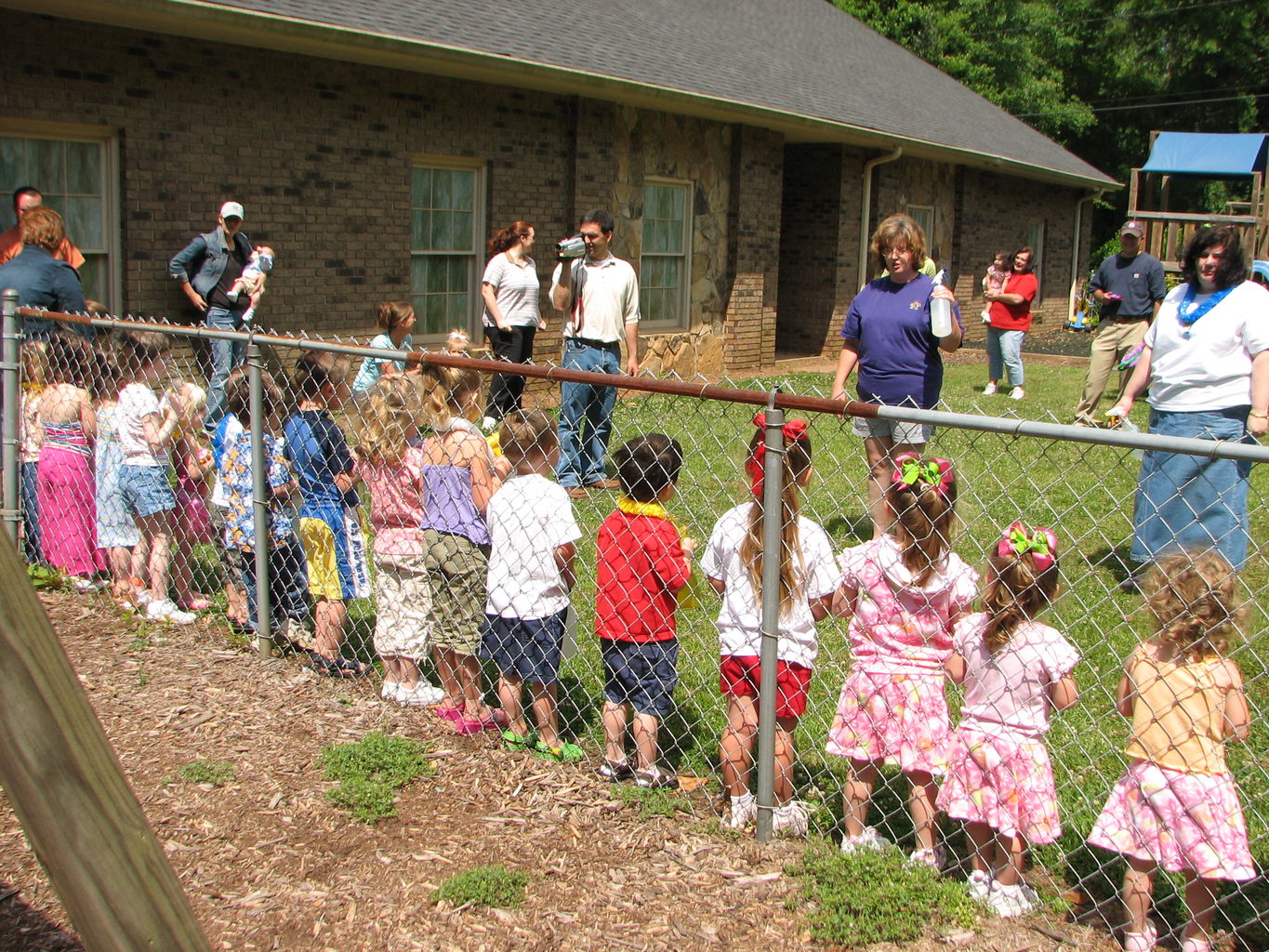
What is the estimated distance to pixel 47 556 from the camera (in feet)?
19.7

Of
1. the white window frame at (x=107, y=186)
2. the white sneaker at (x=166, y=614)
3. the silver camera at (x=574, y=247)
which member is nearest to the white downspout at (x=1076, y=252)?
the silver camera at (x=574, y=247)

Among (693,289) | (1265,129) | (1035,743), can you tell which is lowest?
(1035,743)

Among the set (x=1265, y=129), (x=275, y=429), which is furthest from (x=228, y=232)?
(x=1265, y=129)

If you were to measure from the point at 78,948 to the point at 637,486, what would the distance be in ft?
6.47

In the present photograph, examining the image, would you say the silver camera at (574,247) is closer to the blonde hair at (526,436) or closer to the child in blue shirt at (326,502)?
the child in blue shirt at (326,502)

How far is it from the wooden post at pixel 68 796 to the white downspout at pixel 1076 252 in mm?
25938

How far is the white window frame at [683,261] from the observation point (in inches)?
556

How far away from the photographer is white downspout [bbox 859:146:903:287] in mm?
17077

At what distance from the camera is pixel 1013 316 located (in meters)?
13.1

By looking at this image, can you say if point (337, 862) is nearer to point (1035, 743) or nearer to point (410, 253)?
point (1035, 743)

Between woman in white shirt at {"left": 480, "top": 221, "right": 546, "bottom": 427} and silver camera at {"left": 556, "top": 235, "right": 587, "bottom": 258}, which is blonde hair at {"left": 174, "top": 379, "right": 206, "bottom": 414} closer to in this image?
silver camera at {"left": 556, "top": 235, "right": 587, "bottom": 258}

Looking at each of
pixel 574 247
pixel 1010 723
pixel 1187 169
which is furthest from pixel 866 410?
pixel 1187 169

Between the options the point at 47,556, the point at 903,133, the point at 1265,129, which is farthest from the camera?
the point at 1265,129

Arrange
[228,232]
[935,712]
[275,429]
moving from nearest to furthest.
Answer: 1. [935,712]
2. [275,429]
3. [228,232]
